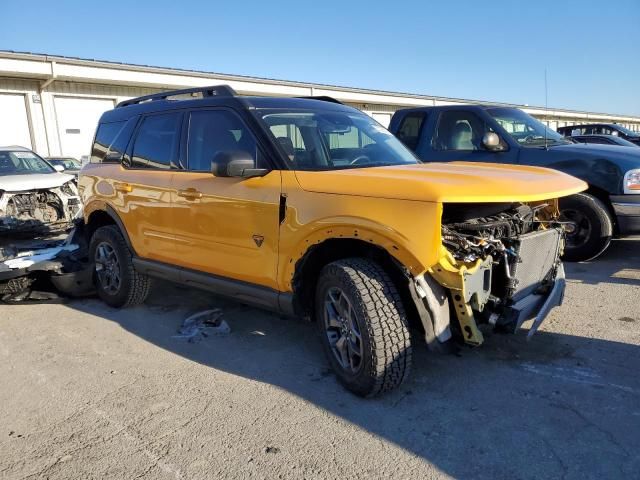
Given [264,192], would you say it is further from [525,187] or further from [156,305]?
[156,305]

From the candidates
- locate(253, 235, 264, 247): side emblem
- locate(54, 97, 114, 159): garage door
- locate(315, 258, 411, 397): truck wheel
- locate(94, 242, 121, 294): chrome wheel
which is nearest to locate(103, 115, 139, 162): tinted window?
locate(94, 242, 121, 294): chrome wheel

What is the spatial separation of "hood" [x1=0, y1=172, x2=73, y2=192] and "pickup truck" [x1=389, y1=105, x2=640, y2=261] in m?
5.76

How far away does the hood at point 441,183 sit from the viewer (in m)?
2.89

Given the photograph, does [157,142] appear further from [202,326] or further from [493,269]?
[493,269]

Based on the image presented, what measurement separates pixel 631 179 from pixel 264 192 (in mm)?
4544

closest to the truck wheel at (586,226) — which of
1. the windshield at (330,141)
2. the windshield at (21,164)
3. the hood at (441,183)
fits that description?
the hood at (441,183)

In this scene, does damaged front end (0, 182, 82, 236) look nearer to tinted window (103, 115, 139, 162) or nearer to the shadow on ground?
tinted window (103, 115, 139, 162)

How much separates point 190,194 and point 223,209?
43 cm

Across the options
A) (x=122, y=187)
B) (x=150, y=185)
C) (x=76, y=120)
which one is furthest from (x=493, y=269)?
(x=76, y=120)

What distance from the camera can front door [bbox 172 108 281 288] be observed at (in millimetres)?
3639

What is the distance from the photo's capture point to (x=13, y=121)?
17.9 metres

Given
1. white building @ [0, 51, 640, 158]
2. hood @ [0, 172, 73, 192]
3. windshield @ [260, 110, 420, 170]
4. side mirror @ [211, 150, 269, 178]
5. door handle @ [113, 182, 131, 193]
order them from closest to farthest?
side mirror @ [211, 150, 269, 178] < windshield @ [260, 110, 420, 170] < door handle @ [113, 182, 131, 193] < hood @ [0, 172, 73, 192] < white building @ [0, 51, 640, 158]

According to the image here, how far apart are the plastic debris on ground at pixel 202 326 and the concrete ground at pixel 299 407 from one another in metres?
0.09

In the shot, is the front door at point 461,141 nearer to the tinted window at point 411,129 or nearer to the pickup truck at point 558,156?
the pickup truck at point 558,156
